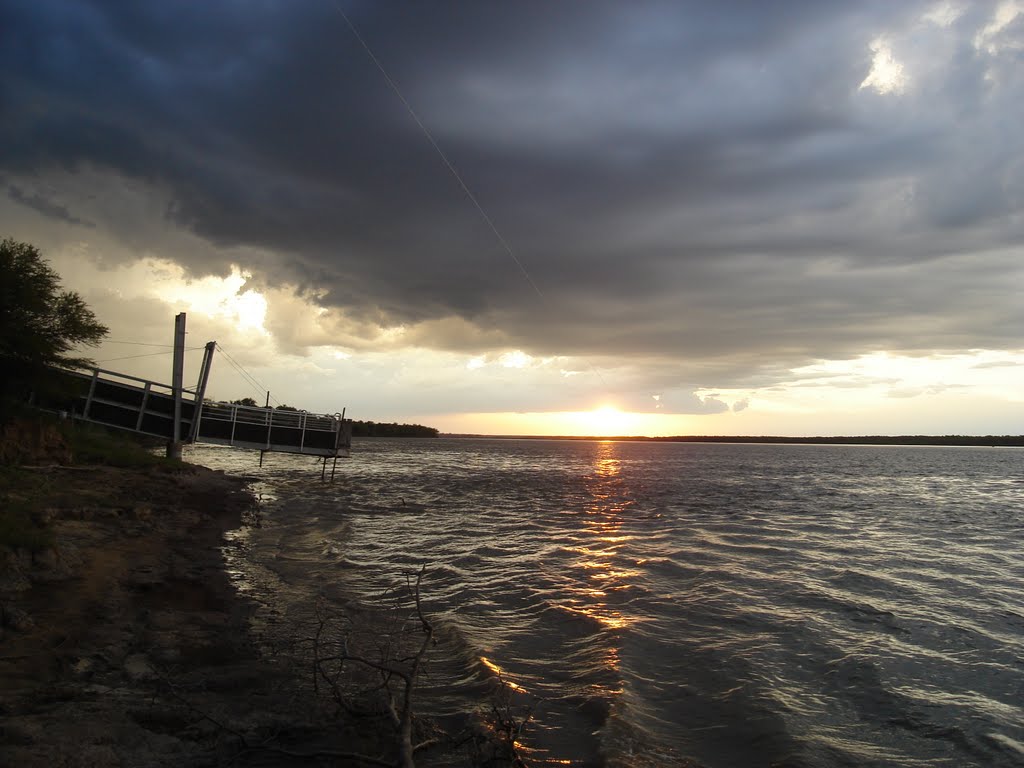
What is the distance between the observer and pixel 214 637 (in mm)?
8117

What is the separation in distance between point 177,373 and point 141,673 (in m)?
31.6

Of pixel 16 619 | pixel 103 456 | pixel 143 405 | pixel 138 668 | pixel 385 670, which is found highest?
pixel 143 405

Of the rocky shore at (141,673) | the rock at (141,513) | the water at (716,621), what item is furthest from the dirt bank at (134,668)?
the rock at (141,513)

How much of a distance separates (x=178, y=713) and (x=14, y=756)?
133 centimetres

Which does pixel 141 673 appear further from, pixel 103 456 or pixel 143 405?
pixel 143 405

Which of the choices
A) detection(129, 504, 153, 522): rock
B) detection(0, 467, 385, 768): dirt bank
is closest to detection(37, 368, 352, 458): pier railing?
detection(129, 504, 153, 522): rock

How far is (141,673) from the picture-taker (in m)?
6.60

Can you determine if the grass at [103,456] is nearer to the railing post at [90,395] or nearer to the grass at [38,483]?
the grass at [38,483]

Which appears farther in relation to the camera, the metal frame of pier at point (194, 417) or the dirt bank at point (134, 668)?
the metal frame of pier at point (194, 417)

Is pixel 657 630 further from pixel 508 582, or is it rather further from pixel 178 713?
pixel 178 713

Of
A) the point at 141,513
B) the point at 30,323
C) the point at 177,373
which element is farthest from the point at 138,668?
the point at 177,373

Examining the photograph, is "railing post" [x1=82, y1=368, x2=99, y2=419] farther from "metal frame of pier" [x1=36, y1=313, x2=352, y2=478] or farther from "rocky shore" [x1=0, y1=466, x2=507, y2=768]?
"rocky shore" [x1=0, y1=466, x2=507, y2=768]

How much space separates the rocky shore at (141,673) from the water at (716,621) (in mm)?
1573

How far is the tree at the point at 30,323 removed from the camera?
837 inches
